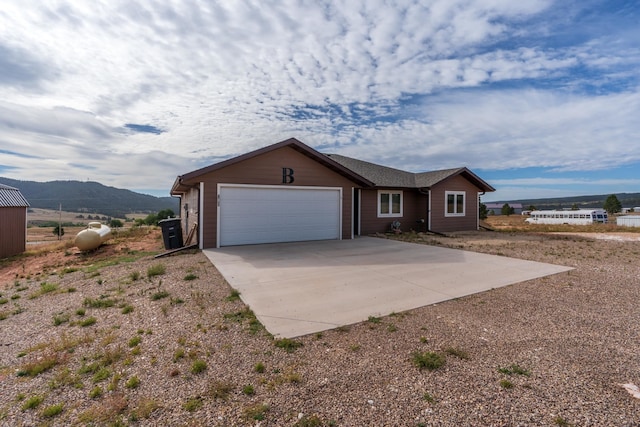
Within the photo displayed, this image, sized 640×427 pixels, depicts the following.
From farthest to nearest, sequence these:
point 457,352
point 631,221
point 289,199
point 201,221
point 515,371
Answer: point 631,221 → point 289,199 → point 201,221 → point 457,352 → point 515,371

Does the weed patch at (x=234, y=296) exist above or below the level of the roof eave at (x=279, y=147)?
below

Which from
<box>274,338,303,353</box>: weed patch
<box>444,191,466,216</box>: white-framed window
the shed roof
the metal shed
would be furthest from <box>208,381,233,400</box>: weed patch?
the metal shed

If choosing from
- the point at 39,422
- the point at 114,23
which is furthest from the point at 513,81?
the point at 39,422

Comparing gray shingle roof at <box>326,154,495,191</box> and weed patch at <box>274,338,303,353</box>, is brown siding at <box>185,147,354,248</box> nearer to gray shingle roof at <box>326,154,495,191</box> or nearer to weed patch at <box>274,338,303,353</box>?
gray shingle roof at <box>326,154,495,191</box>

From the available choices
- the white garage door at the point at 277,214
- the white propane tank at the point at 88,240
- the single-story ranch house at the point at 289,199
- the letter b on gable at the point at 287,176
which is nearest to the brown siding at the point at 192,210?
the single-story ranch house at the point at 289,199

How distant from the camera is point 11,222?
46.9 ft

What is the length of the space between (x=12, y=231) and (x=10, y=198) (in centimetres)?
180

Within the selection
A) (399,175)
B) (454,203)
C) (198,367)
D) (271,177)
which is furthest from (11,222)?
A: (454,203)

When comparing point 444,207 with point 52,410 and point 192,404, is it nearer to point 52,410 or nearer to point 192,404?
point 192,404

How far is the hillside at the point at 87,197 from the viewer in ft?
190

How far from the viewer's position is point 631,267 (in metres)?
7.66

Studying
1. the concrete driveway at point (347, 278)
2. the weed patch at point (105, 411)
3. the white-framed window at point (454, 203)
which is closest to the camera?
the weed patch at point (105, 411)

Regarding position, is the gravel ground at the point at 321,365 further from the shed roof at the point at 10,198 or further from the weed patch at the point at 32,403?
the shed roof at the point at 10,198

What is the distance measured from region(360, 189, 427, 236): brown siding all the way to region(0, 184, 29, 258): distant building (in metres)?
16.2
